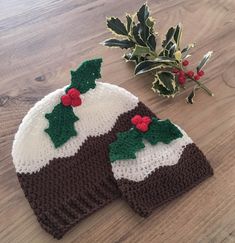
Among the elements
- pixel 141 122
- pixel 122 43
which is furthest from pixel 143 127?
pixel 122 43

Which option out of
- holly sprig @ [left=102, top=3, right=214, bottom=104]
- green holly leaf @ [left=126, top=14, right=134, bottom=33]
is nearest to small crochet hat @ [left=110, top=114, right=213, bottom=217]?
holly sprig @ [left=102, top=3, right=214, bottom=104]

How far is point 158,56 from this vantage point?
0.73m

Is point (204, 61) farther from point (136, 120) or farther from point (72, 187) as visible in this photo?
point (72, 187)

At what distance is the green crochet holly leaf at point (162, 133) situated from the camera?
2.04 ft

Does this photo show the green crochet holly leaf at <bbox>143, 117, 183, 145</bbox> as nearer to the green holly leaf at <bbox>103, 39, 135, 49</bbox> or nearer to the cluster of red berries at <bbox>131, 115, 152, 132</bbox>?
the cluster of red berries at <bbox>131, 115, 152, 132</bbox>

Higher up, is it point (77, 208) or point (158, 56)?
point (158, 56)

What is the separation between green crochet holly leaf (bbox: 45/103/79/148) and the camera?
605 millimetres

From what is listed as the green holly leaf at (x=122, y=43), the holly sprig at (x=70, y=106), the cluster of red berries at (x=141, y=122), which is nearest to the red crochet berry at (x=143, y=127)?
the cluster of red berries at (x=141, y=122)

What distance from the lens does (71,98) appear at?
0.61m

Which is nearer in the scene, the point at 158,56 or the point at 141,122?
the point at 141,122

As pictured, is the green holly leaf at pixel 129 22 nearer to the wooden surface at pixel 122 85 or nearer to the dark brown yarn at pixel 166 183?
the wooden surface at pixel 122 85

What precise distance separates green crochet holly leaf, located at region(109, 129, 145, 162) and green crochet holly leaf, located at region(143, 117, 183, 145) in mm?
16

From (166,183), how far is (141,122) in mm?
107

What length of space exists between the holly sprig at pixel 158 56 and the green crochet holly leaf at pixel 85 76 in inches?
4.5
